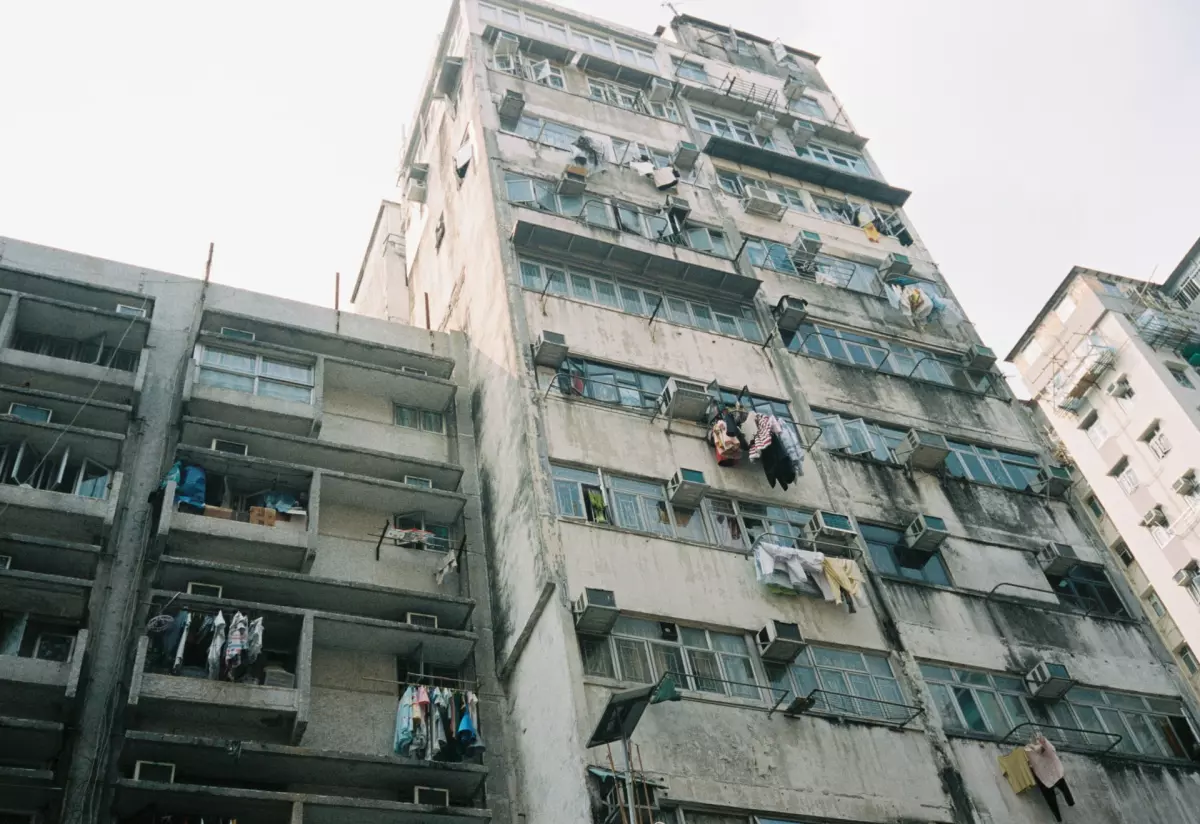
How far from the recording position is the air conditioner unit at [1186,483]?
36781mm

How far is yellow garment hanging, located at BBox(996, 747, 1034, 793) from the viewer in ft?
58.3

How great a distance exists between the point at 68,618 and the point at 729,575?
35.5ft

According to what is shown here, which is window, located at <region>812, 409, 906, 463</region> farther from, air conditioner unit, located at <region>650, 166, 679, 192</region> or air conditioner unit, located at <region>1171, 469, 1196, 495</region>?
air conditioner unit, located at <region>1171, 469, 1196, 495</region>

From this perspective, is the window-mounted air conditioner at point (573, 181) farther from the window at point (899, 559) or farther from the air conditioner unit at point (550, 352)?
the window at point (899, 559)

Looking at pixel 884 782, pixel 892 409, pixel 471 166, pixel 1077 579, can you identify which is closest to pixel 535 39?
pixel 471 166

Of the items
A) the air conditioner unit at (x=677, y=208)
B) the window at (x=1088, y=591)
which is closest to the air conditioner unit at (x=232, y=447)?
the air conditioner unit at (x=677, y=208)

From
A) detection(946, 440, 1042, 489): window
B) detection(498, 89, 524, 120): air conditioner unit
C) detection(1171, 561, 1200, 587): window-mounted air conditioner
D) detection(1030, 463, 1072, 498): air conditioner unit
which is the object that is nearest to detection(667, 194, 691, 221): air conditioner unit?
detection(498, 89, 524, 120): air conditioner unit

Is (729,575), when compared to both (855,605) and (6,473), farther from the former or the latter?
(6,473)

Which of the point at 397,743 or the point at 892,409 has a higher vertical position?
the point at 892,409

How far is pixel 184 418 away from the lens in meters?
20.0

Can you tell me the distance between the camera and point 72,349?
2141 cm

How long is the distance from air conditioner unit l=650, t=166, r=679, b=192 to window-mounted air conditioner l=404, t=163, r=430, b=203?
7.81m

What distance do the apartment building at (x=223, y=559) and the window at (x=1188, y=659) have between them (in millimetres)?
29804

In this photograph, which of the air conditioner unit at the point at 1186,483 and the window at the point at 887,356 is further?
the air conditioner unit at the point at 1186,483
